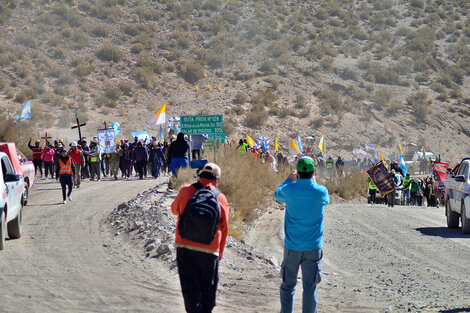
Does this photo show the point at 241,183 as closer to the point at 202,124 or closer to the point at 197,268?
the point at 202,124

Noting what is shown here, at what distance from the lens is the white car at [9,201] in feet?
37.1

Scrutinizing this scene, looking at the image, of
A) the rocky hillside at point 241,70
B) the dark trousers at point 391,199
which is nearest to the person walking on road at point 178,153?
the dark trousers at point 391,199

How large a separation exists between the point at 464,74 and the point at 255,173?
5442 cm

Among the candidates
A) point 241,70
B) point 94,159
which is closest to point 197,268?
point 94,159

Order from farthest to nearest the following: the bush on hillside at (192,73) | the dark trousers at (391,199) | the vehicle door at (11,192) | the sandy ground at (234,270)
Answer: the bush on hillside at (192,73) < the dark trousers at (391,199) < the vehicle door at (11,192) < the sandy ground at (234,270)

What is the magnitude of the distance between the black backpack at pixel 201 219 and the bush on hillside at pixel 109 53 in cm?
5477

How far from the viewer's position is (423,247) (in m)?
14.8

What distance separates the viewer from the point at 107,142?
31359 millimetres

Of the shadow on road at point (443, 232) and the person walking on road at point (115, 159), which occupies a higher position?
the person walking on road at point (115, 159)

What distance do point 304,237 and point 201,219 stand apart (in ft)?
4.16

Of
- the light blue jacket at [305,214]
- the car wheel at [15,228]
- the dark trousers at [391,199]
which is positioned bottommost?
the dark trousers at [391,199]

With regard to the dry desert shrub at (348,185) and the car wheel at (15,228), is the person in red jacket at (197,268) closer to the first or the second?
the car wheel at (15,228)

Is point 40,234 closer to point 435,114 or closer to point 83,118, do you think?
point 83,118

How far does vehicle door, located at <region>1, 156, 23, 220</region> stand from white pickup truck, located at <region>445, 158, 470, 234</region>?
403 inches
